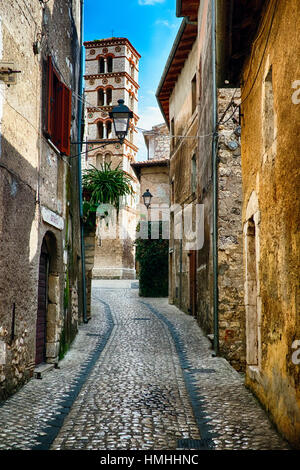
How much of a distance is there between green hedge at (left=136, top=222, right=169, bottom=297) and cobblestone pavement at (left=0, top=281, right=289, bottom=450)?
39.6 ft

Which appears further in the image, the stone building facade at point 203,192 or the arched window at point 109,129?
the arched window at point 109,129

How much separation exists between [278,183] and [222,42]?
262cm

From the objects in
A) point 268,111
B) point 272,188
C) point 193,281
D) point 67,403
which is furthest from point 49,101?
point 193,281

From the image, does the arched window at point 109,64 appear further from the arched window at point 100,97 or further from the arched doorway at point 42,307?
the arched doorway at point 42,307

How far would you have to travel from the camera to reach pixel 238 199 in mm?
10586

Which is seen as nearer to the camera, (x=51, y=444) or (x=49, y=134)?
(x=51, y=444)

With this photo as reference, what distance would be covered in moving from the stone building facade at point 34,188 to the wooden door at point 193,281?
5065mm

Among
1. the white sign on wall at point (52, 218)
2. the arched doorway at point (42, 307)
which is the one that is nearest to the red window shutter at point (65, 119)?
the white sign on wall at point (52, 218)

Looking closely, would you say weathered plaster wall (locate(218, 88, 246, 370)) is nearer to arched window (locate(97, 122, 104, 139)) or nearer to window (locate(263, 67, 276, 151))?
window (locate(263, 67, 276, 151))

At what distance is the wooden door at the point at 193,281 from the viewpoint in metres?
15.5

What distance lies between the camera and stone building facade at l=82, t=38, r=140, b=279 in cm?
4106

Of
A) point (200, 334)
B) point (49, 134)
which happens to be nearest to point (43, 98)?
point (49, 134)

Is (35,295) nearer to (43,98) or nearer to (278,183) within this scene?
(43,98)

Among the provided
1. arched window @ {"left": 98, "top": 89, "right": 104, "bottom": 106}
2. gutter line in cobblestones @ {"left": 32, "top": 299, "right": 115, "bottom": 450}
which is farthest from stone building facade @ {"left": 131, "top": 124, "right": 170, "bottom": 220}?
arched window @ {"left": 98, "top": 89, "right": 104, "bottom": 106}
